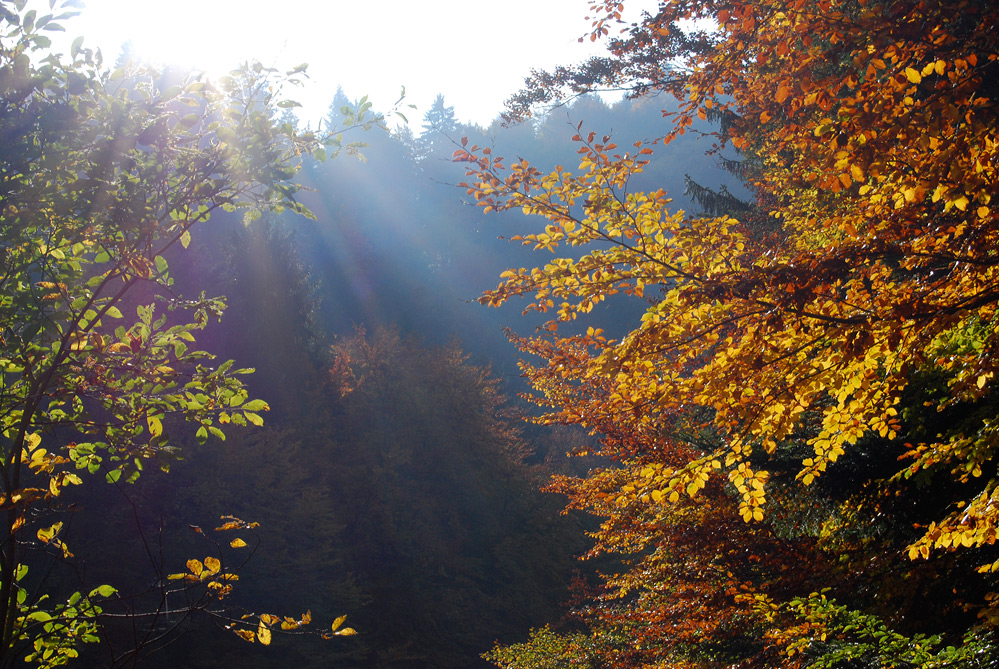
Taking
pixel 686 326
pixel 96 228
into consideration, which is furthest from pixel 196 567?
pixel 686 326

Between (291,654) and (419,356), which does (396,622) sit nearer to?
(291,654)

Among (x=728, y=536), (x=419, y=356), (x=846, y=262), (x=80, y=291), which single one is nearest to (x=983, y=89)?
(x=846, y=262)

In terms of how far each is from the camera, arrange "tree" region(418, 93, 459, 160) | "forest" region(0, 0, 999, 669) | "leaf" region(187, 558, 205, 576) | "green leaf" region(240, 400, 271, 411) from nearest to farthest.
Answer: "leaf" region(187, 558, 205, 576) < "forest" region(0, 0, 999, 669) < "green leaf" region(240, 400, 271, 411) < "tree" region(418, 93, 459, 160)

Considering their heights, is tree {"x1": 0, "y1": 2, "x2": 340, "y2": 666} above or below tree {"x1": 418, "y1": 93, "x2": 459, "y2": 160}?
below

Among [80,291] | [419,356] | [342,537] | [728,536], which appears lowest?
[728,536]

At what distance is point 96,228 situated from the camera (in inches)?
90.0

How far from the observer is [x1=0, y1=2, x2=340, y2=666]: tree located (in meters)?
2.00

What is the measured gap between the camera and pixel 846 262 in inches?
94.9

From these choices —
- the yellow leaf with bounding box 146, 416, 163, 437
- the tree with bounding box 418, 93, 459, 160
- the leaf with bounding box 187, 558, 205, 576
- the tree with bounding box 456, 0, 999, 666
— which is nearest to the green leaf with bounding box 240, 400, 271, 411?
the yellow leaf with bounding box 146, 416, 163, 437

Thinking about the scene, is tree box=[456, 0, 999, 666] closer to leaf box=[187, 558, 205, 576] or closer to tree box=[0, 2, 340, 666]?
tree box=[0, 2, 340, 666]

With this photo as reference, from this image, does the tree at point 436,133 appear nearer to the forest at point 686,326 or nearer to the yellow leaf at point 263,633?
the forest at point 686,326

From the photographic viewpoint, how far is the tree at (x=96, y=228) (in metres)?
2.00

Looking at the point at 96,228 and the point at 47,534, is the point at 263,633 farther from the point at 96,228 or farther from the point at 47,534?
the point at 96,228

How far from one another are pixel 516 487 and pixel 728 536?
48.9ft
